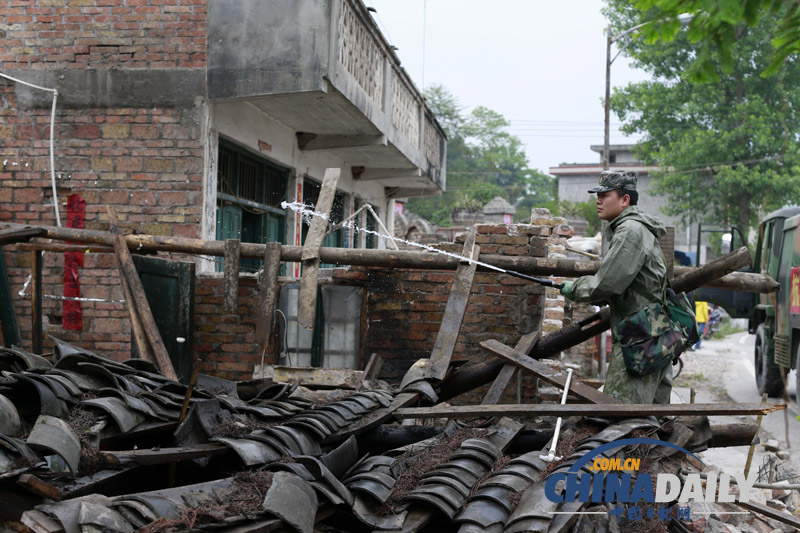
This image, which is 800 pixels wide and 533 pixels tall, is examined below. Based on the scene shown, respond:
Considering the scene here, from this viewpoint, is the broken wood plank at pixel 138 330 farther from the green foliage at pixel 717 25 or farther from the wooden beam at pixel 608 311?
the green foliage at pixel 717 25

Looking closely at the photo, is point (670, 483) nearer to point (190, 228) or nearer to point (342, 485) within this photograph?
point (342, 485)

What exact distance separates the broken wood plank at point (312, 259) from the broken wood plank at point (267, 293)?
187 millimetres

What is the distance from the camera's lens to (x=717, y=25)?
2867mm

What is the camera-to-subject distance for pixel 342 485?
2.94 metres

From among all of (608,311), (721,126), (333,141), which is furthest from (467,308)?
(721,126)

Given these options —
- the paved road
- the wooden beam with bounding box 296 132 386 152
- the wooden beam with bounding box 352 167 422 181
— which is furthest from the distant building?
the wooden beam with bounding box 296 132 386 152

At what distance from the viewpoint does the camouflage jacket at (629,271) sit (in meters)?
3.96

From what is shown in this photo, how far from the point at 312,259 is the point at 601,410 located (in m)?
2.10

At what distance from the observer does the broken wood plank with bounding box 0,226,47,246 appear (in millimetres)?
4996

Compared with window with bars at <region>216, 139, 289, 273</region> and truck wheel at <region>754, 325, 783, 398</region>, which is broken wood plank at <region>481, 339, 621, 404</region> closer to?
window with bars at <region>216, 139, 289, 273</region>

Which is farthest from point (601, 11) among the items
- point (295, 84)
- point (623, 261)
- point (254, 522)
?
point (254, 522)

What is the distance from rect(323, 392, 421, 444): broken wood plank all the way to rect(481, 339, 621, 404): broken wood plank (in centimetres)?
69

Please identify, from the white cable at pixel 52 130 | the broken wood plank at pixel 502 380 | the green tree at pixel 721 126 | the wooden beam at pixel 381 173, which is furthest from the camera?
the green tree at pixel 721 126

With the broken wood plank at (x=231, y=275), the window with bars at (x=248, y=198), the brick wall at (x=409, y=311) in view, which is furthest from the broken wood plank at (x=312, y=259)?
the window with bars at (x=248, y=198)
